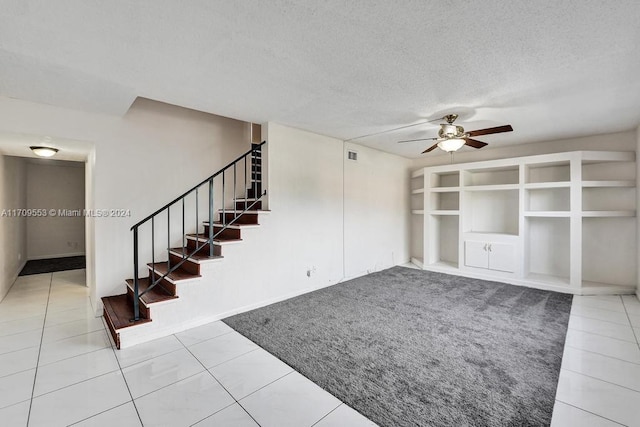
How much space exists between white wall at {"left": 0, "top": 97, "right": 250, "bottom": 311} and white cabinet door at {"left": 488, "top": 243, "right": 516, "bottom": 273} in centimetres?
510

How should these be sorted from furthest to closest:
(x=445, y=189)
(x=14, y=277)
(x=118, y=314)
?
(x=445, y=189), (x=14, y=277), (x=118, y=314)

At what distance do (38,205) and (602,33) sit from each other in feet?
32.3

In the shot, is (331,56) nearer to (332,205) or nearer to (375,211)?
(332,205)

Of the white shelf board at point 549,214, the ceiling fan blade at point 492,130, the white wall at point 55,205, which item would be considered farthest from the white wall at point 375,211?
the white wall at point 55,205

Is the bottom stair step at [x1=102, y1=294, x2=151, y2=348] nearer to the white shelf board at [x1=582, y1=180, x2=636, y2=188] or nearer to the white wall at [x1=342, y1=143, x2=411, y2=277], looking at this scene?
the white wall at [x1=342, y1=143, x2=411, y2=277]

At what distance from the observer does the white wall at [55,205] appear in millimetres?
6605

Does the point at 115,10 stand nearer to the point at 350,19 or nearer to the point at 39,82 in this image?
the point at 350,19

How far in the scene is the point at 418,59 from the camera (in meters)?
2.22

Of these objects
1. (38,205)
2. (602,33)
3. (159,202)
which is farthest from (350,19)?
(38,205)

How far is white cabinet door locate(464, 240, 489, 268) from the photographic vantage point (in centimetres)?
517

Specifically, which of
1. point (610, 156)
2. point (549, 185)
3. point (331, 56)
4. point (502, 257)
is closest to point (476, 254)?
point (502, 257)

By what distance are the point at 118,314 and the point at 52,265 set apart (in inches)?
193

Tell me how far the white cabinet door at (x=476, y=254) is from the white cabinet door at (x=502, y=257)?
81 mm

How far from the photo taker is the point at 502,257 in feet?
16.4
